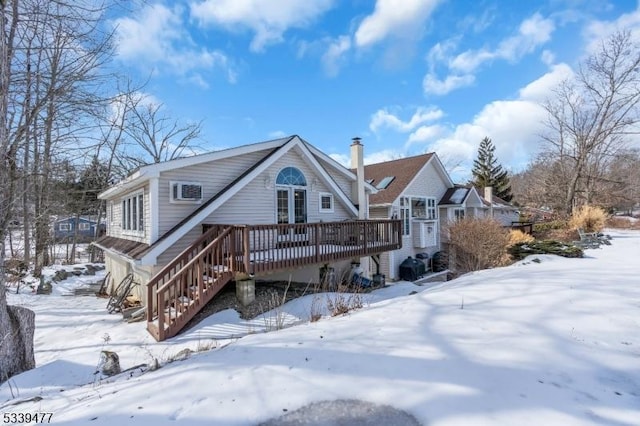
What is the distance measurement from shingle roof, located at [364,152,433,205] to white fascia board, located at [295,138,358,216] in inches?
149

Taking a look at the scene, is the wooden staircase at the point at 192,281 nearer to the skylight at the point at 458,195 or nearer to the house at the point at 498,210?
the skylight at the point at 458,195

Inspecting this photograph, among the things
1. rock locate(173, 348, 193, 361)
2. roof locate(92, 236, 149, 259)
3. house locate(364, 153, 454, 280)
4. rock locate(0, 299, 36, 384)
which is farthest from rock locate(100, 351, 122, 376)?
house locate(364, 153, 454, 280)

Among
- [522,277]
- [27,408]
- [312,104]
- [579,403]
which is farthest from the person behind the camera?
[312,104]

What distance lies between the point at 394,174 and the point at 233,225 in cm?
1221

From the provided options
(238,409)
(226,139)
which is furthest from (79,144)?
(226,139)

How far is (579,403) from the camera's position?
2197 mm

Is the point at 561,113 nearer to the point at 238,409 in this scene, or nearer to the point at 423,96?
the point at 423,96

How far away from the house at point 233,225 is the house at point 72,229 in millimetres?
7505

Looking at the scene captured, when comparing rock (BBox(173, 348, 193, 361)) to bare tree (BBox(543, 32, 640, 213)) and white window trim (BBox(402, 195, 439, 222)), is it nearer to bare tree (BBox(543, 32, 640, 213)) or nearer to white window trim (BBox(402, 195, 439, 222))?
white window trim (BBox(402, 195, 439, 222))

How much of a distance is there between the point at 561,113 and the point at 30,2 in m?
31.1

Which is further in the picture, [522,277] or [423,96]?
[423,96]

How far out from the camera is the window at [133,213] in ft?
31.9

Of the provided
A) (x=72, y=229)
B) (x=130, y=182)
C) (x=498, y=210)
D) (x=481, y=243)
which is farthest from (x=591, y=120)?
(x=72, y=229)

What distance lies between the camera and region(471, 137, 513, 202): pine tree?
3728cm
